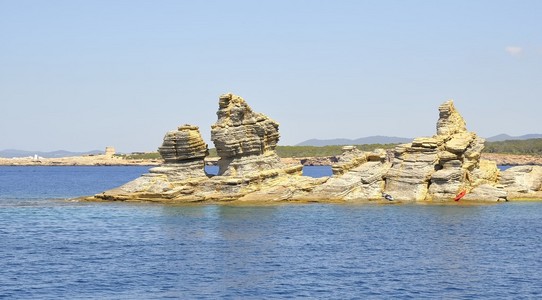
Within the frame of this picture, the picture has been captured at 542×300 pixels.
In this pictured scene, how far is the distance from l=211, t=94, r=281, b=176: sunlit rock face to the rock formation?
0.10 meters

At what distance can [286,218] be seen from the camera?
244ft

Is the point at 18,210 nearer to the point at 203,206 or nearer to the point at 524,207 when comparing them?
the point at 203,206

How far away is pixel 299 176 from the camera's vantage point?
92.7m

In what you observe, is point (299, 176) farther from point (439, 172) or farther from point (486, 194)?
point (486, 194)

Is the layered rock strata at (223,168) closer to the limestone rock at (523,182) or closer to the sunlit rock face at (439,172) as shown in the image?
the sunlit rock face at (439,172)

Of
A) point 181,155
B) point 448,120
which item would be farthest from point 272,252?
point 448,120

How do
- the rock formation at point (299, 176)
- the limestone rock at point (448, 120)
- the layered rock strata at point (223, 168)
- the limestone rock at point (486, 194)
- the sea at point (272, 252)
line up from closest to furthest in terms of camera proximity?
1. the sea at point (272, 252)
2. the limestone rock at point (486, 194)
3. the rock formation at point (299, 176)
4. the layered rock strata at point (223, 168)
5. the limestone rock at point (448, 120)

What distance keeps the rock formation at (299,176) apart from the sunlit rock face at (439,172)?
0.10 metres

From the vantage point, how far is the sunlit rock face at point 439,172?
279 feet

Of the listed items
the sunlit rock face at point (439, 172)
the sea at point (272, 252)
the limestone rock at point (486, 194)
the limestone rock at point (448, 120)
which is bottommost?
the sea at point (272, 252)

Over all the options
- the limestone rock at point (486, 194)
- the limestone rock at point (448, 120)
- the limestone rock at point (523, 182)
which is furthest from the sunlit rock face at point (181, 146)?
the limestone rock at point (523, 182)

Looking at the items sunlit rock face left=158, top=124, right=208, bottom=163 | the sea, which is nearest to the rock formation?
sunlit rock face left=158, top=124, right=208, bottom=163

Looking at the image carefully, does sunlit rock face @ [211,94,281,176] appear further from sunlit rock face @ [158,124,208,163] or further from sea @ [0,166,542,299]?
sea @ [0,166,542,299]

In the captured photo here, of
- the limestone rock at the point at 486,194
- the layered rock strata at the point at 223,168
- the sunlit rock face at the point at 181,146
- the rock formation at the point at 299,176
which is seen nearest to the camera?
the limestone rock at the point at 486,194
